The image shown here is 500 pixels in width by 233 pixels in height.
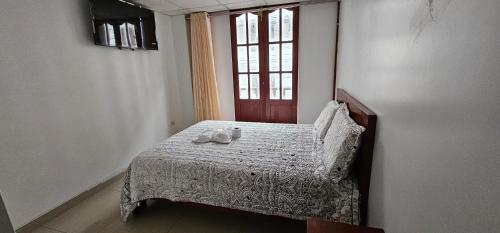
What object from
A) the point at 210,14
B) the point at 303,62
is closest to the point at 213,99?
the point at 210,14

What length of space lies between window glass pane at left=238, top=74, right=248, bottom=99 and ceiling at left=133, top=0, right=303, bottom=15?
114 centimetres

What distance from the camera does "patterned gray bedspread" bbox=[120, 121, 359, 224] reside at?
152 centimetres

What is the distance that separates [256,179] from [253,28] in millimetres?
2790

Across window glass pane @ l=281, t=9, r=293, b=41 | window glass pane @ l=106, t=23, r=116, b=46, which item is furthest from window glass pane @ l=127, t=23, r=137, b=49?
window glass pane @ l=281, t=9, r=293, b=41

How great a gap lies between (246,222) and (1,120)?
2181 mm

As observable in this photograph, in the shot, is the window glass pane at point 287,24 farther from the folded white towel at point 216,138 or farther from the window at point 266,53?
the folded white towel at point 216,138

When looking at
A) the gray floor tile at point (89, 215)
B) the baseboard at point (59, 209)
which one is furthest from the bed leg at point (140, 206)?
the baseboard at point (59, 209)

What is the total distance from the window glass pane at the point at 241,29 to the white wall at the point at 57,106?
Answer: 1.66 m

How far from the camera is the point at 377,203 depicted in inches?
50.9

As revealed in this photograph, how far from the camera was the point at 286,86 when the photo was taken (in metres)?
3.69

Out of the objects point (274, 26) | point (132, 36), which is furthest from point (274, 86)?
point (132, 36)

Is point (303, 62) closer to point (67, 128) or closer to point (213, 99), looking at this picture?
point (213, 99)

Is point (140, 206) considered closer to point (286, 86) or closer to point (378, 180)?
point (378, 180)

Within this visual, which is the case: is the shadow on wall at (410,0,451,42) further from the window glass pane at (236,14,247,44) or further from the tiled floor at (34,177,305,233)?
the window glass pane at (236,14,247,44)
